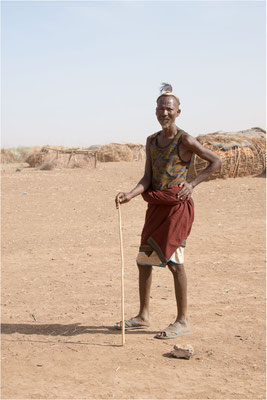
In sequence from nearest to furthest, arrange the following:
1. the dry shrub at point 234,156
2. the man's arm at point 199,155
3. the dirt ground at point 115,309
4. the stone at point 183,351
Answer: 1. the dirt ground at point 115,309
2. the stone at point 183,351
3. the man's arm at point 199,155
4. the dry shrub at point 234,156

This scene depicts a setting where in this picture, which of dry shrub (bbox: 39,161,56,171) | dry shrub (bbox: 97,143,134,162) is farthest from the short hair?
dry shrub (bbox: 97,143,134,162)

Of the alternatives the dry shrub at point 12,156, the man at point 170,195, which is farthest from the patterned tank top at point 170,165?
the dry shrub at point 12,156

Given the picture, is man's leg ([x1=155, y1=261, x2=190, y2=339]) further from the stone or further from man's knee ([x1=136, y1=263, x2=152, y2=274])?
the stone

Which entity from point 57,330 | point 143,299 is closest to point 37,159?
point 57,330

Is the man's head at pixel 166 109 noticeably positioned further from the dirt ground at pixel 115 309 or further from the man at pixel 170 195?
the dirt ground at pixel 115 309

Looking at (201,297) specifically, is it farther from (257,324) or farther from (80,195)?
(80,195)

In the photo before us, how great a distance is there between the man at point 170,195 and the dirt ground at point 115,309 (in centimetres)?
46

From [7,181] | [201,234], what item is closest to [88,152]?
[7,181]

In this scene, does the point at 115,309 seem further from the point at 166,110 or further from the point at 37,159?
the point at 37,159

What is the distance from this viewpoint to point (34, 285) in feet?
17.8

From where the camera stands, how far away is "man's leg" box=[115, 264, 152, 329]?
13.3 feet

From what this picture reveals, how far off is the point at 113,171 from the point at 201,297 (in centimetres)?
1027

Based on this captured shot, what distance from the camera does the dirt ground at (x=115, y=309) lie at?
10.4 ft

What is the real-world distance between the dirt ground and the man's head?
164 cm
